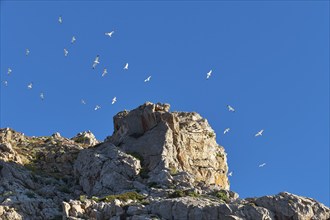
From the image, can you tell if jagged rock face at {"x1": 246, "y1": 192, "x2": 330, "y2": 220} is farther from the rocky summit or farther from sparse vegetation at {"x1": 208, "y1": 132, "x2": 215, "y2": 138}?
sparse vegetation at {"x1": 208, "y1": 132, "x2": 215, "y2": 138}

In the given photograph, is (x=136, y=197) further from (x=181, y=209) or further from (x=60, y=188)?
(x=60, y=188)

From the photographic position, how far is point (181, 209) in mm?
70438

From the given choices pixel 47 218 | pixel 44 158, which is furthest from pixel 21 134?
pixel 47 218

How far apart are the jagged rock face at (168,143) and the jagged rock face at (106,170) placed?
9.22ft

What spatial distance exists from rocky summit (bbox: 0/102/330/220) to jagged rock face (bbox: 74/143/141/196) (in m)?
0.14

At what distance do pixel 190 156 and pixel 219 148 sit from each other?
14940 mm

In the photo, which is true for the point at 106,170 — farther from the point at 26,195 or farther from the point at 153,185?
the point at 26,195

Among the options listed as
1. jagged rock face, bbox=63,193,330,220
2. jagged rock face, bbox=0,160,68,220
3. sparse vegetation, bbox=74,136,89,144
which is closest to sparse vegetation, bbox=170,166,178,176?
jagged rock face, bbox=63,193,330,220

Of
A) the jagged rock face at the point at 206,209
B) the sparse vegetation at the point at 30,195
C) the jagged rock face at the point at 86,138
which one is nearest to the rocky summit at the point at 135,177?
the sparse vegetation at the point at 30,195

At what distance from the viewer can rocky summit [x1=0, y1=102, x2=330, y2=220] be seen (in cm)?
7131

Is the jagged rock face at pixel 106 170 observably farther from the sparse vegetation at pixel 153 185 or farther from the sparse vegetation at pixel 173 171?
the sparse vegetation at pixel 173 171

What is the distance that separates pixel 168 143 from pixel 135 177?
9822 mm

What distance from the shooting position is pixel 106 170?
8975 centimetres

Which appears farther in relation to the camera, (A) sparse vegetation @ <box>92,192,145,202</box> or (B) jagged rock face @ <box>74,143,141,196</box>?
(B) jagged rock face @ <box>74,143,141,196</box>
